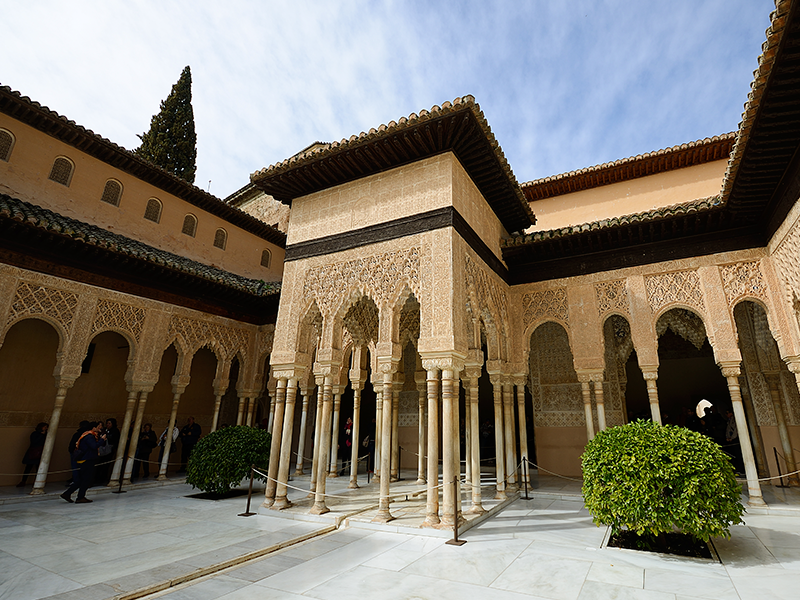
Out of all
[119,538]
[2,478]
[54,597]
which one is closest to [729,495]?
[54,597]

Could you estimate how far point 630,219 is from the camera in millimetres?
8188

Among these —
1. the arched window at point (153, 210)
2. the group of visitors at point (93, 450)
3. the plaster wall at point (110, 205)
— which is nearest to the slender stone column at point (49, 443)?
the group of visitors at point (93, 450)

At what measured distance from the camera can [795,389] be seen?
934cm

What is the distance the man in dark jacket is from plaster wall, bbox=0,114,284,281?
578 cm

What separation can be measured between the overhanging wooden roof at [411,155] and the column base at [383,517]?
575 centimetres

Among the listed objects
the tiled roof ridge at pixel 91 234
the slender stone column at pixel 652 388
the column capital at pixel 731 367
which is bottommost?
the slender stone column at pixel 652 388

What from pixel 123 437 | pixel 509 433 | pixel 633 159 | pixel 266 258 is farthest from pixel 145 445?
pixel 633 159

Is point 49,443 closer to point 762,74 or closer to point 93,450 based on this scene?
point 93,450

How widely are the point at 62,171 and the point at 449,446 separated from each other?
11.3 m

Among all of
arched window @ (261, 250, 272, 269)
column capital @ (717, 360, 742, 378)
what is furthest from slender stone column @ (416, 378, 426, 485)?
arched window @ (261, 250, 272, 269)

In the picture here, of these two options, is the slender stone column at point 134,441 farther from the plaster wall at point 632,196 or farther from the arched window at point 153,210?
the plaster wall at point 632,196

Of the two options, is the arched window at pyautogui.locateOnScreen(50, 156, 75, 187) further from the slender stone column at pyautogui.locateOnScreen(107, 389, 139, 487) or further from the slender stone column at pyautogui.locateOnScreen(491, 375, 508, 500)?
the slender stone column at pyautogui.locateOnScreen(491, 375, 508, 500)

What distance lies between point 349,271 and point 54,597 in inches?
214

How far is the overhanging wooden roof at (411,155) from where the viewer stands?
6.52 metres
